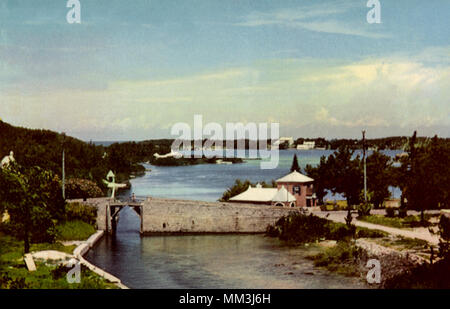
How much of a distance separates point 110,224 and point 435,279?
33.8 metres

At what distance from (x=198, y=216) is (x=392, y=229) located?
17413mm

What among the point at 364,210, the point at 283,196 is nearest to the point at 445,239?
the point at 364,210

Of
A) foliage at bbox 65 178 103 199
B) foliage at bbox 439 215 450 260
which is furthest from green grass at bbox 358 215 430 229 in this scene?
foliage at bbox 65 178 103 199

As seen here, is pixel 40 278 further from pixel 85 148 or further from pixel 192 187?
pixel 192 187

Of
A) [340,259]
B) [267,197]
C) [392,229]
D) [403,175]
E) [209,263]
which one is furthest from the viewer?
[267,197]

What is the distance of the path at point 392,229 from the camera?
134 feet

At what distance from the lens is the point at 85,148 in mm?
76438

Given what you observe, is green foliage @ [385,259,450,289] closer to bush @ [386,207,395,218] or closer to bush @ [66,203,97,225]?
bush @ [386,207,395,218]

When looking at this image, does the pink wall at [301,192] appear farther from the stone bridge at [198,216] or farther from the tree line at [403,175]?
the stone bridge at [198,216]

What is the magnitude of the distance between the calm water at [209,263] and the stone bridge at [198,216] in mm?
1223

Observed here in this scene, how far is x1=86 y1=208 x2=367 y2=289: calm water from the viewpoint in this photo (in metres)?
36.0

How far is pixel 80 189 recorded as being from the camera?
58281mm

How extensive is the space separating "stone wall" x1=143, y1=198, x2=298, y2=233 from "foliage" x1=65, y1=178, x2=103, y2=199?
6.36 metres

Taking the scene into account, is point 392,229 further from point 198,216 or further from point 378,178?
point 198,216
